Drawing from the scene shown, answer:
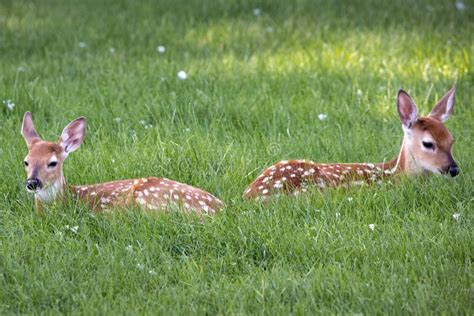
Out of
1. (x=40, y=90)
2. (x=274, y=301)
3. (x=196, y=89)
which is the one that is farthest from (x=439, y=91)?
(x=274, y=301)

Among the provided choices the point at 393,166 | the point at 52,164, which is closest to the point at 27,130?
the point at 52,164

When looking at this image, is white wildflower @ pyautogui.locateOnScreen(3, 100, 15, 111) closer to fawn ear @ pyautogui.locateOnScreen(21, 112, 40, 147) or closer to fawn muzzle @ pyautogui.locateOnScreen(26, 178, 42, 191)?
fawn ear @ pyautogui.locateOnScreen(21, 112, 40, 147)

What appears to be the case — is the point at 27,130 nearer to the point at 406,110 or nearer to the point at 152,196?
the point at 152,196

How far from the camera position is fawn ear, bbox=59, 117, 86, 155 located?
6285 mm

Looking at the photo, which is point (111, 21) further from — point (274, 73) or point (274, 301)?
point (274, 301)

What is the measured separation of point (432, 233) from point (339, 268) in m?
0.76

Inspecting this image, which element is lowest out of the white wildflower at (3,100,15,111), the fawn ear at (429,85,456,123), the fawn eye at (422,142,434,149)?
the white wildflower at (3,100,15,111)

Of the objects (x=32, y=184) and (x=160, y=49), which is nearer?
(x=32, y=184)

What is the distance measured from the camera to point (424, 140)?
6539 millimetres

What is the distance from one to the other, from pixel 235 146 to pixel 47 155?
1.52 metres

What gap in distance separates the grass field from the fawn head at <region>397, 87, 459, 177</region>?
205 millimetres

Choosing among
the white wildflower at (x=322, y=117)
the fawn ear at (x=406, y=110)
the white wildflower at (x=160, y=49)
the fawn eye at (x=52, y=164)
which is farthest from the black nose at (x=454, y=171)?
the white wildflower at (x=160, y=49)

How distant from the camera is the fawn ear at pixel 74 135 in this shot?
20.6 feet

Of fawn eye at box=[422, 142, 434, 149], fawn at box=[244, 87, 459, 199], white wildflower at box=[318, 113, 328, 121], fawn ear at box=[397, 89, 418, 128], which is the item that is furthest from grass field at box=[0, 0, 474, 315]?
fawn ear at box=[397, 89, 418, 128]
